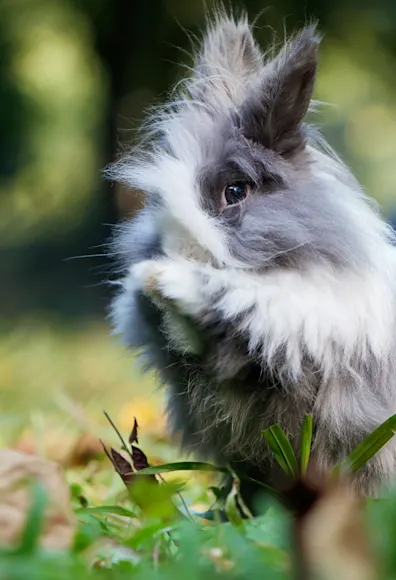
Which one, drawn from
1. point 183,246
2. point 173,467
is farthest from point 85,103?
point 173,467

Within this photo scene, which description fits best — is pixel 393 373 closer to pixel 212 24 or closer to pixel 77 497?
pixel 77 497

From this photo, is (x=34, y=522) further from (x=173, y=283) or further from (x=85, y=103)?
(x=85, y=103)

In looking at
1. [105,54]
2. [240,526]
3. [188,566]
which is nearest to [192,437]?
[240,526]

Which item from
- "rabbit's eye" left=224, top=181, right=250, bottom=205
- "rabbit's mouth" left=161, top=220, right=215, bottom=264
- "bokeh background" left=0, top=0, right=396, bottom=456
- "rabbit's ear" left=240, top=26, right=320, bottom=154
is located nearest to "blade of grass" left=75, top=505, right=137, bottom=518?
"rabbit's mouth" left=161, top=220, right=215, bottom=264

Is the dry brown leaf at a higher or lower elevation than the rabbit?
lower

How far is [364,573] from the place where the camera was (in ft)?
2.00

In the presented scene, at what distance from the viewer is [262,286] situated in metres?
1.27

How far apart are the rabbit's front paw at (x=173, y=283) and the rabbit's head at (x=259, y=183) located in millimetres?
54

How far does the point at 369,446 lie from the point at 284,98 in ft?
1.91

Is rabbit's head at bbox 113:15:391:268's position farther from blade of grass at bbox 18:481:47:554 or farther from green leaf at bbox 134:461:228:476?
blade of grass at bbox 18:481:47:554

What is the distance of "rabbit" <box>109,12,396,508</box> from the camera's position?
1.25m

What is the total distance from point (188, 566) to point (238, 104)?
102 cm

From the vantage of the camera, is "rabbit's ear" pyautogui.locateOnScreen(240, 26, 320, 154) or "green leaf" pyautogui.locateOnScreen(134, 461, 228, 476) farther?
"rabbit's ear" pyautogui.locateOnScreen(240, 26, 320, 154)

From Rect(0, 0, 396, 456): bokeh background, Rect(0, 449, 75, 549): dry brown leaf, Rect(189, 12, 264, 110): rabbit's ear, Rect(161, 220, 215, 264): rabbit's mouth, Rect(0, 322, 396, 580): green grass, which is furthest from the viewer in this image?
Rect(0, 0, 396, 456): bokeh background
